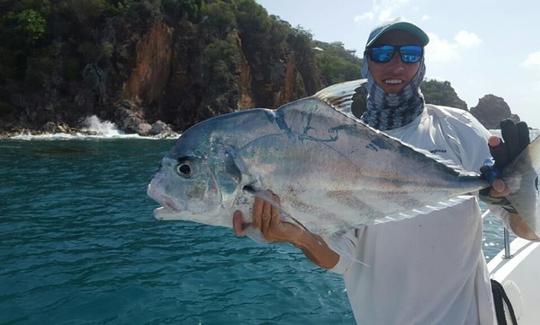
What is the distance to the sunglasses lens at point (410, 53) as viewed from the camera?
9.15 ft

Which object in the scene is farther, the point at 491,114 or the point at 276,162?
the point at 491,114

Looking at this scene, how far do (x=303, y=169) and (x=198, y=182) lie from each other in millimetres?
541

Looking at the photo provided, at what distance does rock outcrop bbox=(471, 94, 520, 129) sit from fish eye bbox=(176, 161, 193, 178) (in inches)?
5345

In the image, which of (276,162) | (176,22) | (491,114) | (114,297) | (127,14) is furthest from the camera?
(491,114)

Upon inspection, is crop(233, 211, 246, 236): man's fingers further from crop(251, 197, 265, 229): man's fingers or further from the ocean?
the ocean

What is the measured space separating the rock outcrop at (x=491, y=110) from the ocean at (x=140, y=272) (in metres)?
125

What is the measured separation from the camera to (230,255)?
873cm

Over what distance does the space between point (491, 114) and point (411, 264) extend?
139124 mm

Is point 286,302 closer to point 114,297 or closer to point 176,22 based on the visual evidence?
point 114,297

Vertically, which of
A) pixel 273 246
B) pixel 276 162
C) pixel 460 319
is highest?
pixel 276 162

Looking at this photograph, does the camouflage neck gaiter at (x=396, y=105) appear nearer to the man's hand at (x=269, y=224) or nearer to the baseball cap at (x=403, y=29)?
the baseball cap at (x=403, y=29)

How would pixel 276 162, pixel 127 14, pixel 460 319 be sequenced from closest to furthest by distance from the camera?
pixel 276 162 → pixel 460 319 → pixel 127 14

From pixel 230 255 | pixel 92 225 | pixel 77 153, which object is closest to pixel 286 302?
pixel 230 255

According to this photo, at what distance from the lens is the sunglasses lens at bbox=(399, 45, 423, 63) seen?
9.15ft
